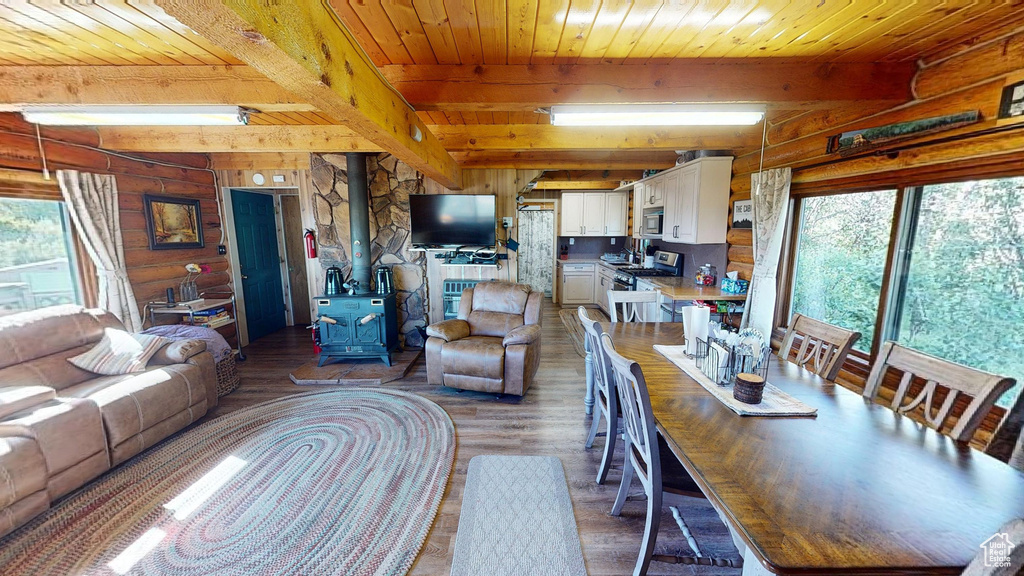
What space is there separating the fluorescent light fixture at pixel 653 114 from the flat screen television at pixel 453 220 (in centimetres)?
229

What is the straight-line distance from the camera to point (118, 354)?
2.74 metres

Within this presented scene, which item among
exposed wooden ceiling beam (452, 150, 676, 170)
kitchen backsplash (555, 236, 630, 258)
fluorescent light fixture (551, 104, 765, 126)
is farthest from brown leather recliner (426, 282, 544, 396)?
kitchen backsplash (555, 236, 630, 258)

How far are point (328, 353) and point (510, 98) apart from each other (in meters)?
3.48

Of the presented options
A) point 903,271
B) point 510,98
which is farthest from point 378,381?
point 903,271

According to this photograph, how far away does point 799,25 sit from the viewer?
175 centimetres

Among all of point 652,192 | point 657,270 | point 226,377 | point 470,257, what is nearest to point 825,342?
point 657,270

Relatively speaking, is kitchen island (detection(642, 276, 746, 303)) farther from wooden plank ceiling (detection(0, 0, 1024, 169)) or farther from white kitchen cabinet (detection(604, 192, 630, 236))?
white kitchen cabinet (detection(604, 192, 630, 236))

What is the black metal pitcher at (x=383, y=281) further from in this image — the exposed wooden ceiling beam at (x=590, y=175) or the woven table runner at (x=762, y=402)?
the woven table runner at (x=762, y=402)

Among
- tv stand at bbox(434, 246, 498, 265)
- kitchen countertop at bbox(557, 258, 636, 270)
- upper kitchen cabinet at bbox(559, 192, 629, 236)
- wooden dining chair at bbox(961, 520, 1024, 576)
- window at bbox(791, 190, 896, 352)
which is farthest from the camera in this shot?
upper kitchen cabinet at bbox(559, 192, 629, 236)

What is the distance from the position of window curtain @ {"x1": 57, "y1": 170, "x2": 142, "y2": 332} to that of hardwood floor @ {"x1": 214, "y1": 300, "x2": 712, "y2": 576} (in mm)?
1232

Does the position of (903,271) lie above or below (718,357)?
above

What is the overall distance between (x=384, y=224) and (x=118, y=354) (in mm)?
2756

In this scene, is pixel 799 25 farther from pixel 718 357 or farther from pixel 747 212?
pixel 747 212

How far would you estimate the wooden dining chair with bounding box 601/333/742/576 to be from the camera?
1.44 m
